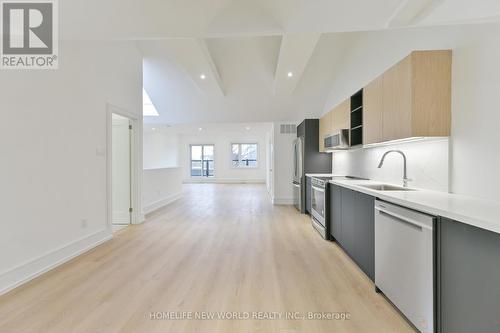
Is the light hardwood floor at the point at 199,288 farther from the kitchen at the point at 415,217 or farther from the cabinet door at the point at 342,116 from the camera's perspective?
the cabinet door at the point at 342,116

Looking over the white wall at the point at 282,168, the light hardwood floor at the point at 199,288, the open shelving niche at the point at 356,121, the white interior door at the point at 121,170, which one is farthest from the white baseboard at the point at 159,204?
the open shelving niche at the point at 356,121

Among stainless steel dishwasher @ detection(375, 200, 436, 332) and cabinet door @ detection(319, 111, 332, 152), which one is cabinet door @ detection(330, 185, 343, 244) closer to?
stainless steel dishwasher @ detection(375, 200, 436, 332)

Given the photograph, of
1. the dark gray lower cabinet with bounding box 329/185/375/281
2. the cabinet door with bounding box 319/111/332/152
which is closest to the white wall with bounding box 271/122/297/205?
the cabinet door with bounding box 319/111/332/152

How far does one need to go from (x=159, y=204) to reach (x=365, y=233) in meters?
5.49

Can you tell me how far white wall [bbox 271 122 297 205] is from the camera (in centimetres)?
741

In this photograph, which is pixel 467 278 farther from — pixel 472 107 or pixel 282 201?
pixel 282 201

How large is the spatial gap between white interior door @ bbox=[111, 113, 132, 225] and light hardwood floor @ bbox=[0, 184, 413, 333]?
1092mm

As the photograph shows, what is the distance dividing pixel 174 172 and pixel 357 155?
5573mm

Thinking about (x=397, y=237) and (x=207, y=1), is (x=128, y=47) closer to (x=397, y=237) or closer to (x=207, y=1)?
(x=207, y=1)

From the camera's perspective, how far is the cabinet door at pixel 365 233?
2.50m

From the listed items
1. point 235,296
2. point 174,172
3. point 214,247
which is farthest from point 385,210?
point 174,172

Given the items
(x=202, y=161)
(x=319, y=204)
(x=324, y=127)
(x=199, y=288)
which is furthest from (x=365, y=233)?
(x=202, y=161)

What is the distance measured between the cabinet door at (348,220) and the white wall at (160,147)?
9401mm

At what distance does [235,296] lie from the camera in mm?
2348
